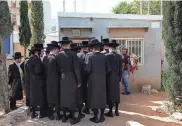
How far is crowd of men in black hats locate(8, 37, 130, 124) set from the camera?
7.47 m

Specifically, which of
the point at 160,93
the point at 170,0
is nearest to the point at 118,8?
the point at 160,93

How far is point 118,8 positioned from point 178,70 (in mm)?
22384

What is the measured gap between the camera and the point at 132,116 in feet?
27.6

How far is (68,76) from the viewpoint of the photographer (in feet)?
24.4

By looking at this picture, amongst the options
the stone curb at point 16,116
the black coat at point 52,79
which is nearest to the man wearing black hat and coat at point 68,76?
the black coat at point 52,79

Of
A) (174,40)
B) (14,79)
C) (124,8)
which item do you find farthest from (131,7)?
(14,79)

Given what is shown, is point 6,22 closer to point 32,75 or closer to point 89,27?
point 32,75

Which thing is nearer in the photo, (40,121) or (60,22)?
(40,121)

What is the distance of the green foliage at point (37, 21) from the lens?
12.1 meters

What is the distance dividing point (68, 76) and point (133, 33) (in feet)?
18.5

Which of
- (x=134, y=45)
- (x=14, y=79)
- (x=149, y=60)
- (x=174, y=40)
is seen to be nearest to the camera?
(x=174, y=40)

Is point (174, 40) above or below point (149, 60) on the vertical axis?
above

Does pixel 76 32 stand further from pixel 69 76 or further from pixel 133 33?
pixel 69 76

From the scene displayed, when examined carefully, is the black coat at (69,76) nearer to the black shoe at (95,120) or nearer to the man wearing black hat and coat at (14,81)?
the black shoe at (95,120)
